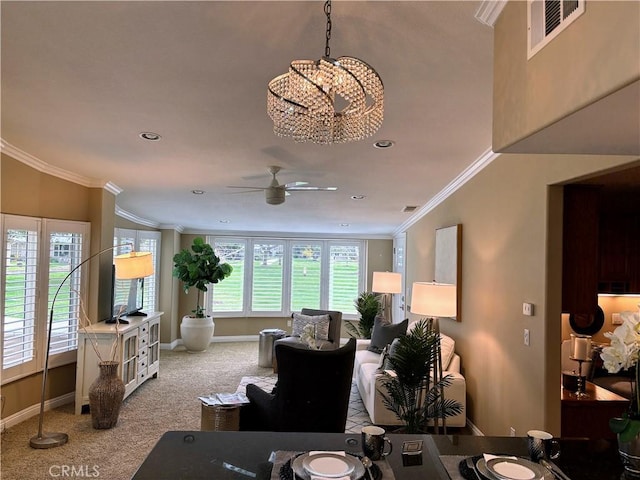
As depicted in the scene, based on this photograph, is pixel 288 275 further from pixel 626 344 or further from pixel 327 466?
pixel 626 344

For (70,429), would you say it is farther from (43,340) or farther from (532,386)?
(532,386)

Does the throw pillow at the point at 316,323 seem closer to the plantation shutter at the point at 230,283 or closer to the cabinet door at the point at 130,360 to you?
the cabinet door at the point at 130,360

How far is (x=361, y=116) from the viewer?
1.90m

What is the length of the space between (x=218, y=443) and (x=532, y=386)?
93.8 inches

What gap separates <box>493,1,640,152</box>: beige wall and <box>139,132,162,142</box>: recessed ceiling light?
252cm

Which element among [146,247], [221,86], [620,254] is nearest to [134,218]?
[146,247]

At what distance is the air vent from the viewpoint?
4.00 ft

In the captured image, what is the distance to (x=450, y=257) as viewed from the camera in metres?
4.79

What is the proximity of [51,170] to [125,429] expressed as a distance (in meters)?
2.70

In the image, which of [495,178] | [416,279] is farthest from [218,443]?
[416,279]

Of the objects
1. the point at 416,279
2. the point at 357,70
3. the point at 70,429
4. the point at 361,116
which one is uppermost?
the point at 357,70

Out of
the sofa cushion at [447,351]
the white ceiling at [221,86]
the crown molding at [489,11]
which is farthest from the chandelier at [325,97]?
the sofa cushion at [447,351]

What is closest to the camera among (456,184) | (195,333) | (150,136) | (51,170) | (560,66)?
(560,66)

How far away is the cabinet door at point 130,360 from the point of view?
4.77m
